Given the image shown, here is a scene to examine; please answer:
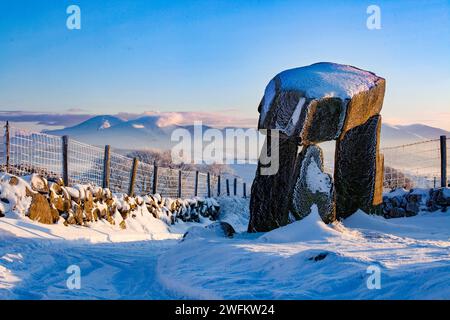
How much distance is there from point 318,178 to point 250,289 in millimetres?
4758

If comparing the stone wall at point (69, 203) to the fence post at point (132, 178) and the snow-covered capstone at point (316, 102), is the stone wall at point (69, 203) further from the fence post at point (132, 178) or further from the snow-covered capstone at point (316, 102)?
the snow-covered capstone at point (316, 102)

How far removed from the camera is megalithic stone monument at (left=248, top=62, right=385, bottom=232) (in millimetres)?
9625

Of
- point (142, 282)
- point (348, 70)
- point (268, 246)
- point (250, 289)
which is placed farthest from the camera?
point (348, 70)

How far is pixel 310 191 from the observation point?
9.55 m

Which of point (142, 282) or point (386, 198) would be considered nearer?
point (142, 282)

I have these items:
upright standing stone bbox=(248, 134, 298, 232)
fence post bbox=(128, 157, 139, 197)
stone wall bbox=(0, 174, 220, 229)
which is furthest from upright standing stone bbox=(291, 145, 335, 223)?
fence post bbox=(128, 157, 139, 197)

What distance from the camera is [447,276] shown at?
452cm

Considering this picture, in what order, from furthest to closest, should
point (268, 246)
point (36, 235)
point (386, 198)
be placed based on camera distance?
point (386, 198) → point (36, 235) → point (268, 246)

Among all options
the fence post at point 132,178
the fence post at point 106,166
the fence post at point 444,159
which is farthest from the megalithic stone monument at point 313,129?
the fence post at point 132,178

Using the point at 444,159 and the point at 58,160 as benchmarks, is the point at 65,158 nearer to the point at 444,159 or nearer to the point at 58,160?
the point at 58,160

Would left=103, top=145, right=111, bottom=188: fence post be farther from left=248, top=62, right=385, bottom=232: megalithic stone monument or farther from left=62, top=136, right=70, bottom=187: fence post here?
left=248, top=62, right=385, bottom=232: megalithic stone monument

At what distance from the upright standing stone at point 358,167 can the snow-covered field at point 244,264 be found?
0.43 meters

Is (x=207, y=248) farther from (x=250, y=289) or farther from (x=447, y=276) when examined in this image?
(x=447, y=276)
